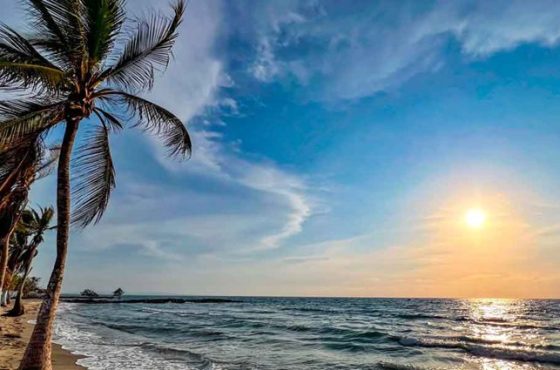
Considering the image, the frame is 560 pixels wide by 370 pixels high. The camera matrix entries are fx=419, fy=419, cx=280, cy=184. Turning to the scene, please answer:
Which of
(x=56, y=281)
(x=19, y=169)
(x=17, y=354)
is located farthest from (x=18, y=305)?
(x=56, y=281)

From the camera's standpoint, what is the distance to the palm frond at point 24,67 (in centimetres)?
807

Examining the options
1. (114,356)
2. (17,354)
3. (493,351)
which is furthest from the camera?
(493,351)

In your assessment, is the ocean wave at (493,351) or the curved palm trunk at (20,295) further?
the curved palm trunk at (20,295)

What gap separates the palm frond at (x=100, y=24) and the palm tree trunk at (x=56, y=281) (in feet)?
5.16

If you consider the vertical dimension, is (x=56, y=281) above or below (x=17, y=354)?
above

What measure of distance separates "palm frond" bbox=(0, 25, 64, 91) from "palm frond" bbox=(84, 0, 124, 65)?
2.85 feet

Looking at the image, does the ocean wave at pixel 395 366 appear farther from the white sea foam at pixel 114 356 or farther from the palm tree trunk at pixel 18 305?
the palm tree trunk at pixel 18 305

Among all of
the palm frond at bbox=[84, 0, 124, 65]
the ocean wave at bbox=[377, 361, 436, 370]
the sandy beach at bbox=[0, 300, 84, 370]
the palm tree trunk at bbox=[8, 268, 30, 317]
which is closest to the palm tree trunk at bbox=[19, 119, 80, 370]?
the palm frond at bbox=[84, 0, 124, 65]

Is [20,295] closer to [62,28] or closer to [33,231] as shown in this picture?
[33,231]

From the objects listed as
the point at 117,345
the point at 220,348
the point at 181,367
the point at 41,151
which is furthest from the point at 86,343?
the point at 41,151

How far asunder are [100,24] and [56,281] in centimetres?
536

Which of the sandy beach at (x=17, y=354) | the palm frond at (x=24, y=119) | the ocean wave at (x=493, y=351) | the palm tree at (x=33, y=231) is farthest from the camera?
the palm tree at (x=33, y=231)

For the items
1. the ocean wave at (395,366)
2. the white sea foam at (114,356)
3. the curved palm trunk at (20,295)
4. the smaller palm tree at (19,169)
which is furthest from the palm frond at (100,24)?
the curved palm trunk at (20,295)

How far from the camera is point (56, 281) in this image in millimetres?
8430
